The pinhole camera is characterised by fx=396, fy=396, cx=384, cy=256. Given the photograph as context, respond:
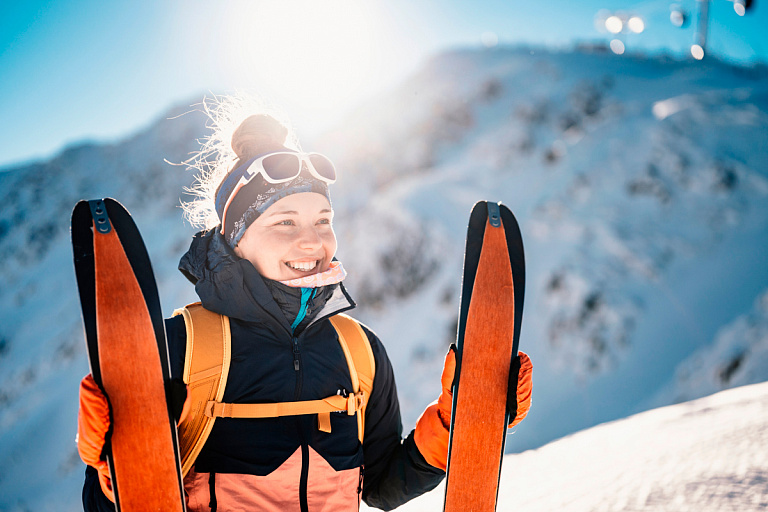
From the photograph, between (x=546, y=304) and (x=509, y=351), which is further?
(x=546, y=304)

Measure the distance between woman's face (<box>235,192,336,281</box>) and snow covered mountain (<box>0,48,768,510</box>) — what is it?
25.5 ft

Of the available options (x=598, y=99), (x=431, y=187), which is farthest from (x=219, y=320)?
(x=598, y=99)

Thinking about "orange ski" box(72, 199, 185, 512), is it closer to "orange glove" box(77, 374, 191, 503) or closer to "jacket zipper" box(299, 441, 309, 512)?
"orange glove" box(77, 374, 191, 503)

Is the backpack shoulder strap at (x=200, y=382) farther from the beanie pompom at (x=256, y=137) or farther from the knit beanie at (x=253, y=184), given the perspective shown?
the beanie pompom at (x=256, y=137)

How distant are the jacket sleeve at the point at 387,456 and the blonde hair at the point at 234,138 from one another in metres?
1.10

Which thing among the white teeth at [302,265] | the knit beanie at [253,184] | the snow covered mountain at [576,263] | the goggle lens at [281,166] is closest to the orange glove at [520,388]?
the white teeth at [302,265]

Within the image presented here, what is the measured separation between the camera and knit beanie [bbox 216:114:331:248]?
183 cm

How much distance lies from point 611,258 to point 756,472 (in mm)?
9368

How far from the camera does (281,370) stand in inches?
64.4

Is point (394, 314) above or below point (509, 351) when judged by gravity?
above

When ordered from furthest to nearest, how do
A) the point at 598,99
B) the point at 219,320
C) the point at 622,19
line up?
the point at 622,19, the point at 598,99, the point at 219,320

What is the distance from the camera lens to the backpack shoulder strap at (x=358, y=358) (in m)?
1.80

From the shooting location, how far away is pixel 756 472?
185 centimetres

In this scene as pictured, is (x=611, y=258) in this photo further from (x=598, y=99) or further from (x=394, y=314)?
(x=598, y=99)
